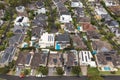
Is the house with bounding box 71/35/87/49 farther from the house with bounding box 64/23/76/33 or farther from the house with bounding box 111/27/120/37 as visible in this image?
the house with bounding box 111/27/120/37

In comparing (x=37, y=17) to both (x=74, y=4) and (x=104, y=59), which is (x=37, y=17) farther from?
(x=104, y=59)

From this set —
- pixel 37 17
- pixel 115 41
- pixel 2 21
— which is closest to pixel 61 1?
pixel 37 17

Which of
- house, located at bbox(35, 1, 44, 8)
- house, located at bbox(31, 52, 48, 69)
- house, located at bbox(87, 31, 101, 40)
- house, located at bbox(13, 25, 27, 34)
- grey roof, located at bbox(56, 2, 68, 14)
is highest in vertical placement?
house, located at bbox(35, 1, 44, 8)

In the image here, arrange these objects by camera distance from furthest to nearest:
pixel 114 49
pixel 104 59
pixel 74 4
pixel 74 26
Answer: pixel 74 4
pixel 74 26
pixel 114 49
pixel 104 59

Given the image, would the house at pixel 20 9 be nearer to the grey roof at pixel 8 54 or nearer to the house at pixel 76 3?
the house at pixel 76 3

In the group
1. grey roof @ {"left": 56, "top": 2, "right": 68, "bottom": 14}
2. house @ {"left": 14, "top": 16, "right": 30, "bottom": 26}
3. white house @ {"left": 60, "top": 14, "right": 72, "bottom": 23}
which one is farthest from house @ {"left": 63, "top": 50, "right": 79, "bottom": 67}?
grey roof @ {"left": 56, "top": 2, "right": 68, "bottom": 14}
